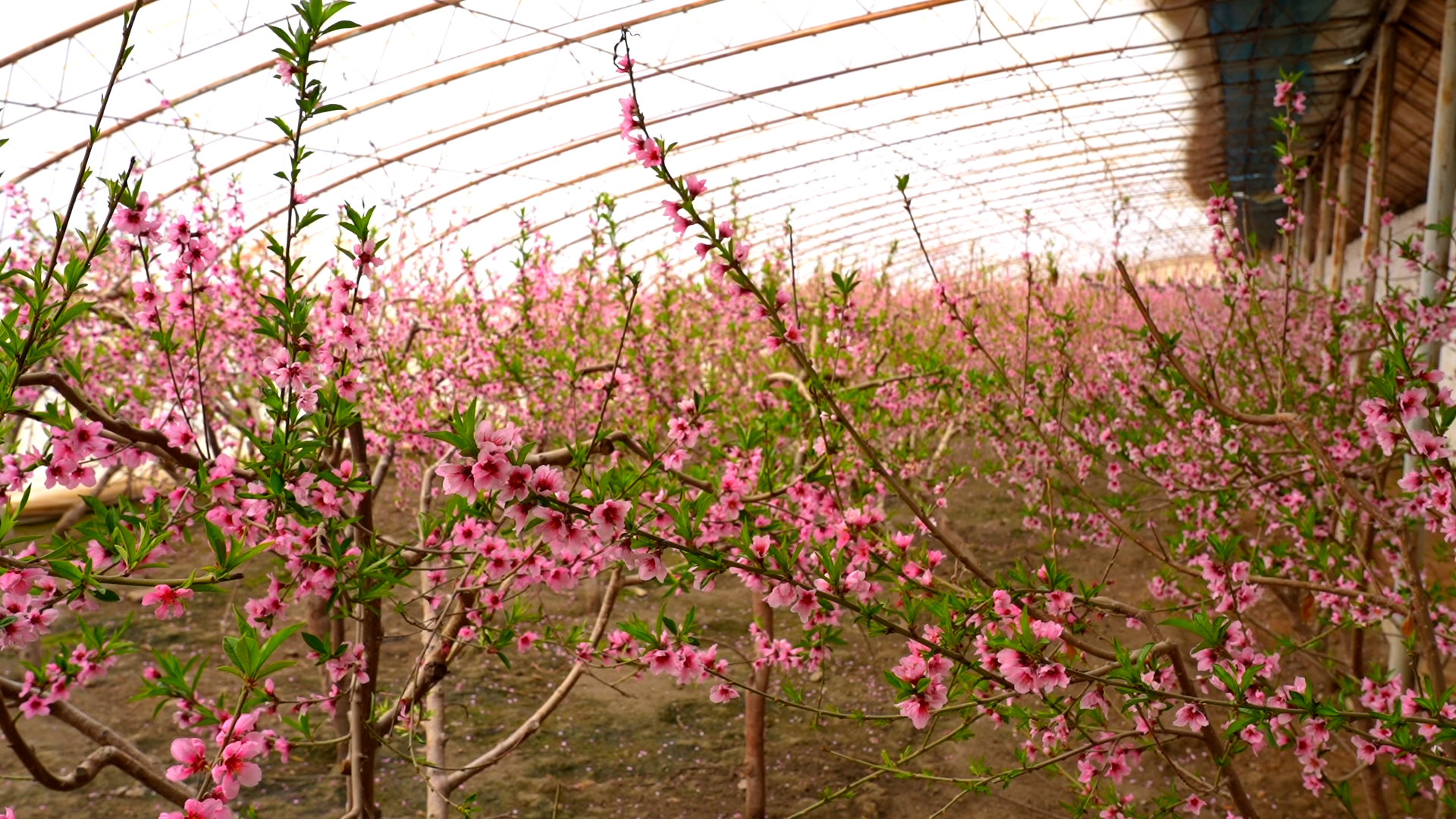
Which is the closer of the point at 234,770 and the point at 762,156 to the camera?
the point at 234,770

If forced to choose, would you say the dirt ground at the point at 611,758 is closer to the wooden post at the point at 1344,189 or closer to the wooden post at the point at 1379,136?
the wooden post at the point at 1379,136

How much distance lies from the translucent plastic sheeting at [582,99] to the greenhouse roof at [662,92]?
0.04 meters

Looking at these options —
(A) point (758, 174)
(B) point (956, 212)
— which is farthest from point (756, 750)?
(B) point (956, 212)

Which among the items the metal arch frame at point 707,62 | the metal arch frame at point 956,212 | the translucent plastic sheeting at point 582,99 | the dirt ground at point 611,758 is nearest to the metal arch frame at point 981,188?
Answer: the metal arch frame at point 956,212

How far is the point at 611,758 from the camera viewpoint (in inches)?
244

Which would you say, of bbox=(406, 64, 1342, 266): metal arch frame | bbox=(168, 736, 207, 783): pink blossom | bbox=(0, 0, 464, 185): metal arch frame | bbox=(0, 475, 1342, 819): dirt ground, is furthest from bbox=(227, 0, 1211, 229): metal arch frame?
bbox=(168, 736, 207, 783): pink blossom

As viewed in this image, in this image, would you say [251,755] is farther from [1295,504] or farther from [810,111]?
[810,111]

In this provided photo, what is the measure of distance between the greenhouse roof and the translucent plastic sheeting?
35mm

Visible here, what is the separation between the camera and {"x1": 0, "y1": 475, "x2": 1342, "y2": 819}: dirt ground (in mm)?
5504

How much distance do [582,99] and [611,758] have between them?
30.0 feet

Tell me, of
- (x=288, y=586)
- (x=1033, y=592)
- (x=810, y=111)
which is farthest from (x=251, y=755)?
(x=810, y=111)

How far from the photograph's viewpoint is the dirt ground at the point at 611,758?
550 cm

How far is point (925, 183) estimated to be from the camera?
2078cm

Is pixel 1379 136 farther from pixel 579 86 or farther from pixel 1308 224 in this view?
pixel 1308 224
